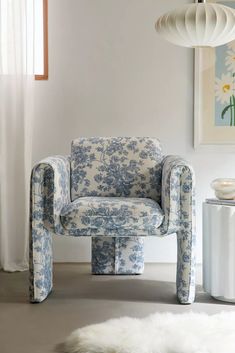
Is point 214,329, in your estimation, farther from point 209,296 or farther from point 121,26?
point 121,26

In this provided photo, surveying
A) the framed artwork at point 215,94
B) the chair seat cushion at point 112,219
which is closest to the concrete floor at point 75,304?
the chair seat cushion at point 112,219

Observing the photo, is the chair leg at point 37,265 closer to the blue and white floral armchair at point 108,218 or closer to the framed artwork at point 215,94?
the blue and white floral armchair at point 108,218

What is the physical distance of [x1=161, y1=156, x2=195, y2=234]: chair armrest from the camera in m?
2.77

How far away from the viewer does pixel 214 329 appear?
2277 millimetres

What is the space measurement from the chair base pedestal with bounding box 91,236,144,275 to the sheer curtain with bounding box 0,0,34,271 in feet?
1.75

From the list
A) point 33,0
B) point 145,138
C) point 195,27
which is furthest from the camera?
point 33,0

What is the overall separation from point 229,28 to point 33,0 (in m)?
1.55

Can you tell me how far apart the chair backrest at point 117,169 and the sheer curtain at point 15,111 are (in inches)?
16.8

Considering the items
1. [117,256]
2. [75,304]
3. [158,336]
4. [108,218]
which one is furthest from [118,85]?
[158,336]

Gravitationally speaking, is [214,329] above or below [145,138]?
below

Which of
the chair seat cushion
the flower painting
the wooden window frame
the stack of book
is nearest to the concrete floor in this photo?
the chair seat cushion

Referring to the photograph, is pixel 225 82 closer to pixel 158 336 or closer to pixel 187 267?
Answer: pixel 187 267

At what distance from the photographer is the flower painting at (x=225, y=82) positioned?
3.64 m

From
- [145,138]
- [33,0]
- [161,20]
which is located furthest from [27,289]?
[33,0]
